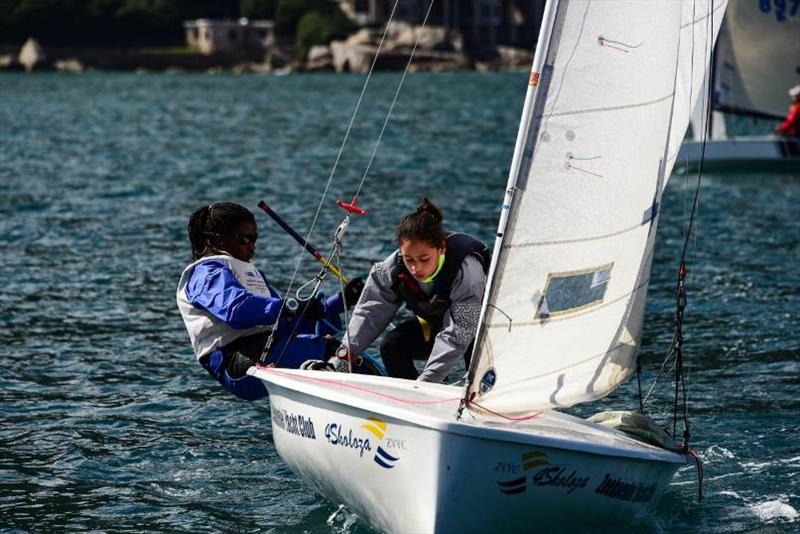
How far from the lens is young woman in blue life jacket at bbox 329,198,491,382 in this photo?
345 inches

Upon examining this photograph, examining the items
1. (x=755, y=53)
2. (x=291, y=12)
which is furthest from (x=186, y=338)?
(x=291, y=12)

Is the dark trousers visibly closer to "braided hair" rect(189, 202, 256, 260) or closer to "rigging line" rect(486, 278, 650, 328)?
"braided hair" rect(189, 202, 256, 260)

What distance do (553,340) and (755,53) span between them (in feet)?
90.6

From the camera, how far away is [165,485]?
33.3 ft

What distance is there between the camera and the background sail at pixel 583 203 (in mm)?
7832

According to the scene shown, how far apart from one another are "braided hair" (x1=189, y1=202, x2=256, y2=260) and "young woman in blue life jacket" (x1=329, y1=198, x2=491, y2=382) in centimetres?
105

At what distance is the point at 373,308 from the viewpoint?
30.3 ft

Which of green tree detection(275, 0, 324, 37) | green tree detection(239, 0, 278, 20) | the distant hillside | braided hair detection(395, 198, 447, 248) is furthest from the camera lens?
green tree detection(239, 0, 278, 20)

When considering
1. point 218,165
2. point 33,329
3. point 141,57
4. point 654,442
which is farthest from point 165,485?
point 141,57

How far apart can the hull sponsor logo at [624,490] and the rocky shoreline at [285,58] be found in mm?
123015

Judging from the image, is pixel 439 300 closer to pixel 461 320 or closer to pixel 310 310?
pixel 461 320

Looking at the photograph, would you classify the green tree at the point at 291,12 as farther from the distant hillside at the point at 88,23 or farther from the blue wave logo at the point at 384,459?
the blue wave logo at the point at 384,459

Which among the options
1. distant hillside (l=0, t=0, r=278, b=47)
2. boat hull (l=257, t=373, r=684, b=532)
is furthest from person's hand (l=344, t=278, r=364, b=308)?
distant hillside (l=0, t=0, r=278, b=47)

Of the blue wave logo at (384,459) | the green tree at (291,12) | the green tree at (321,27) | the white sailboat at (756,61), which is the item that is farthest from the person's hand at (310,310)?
the green tree at (291,12)
